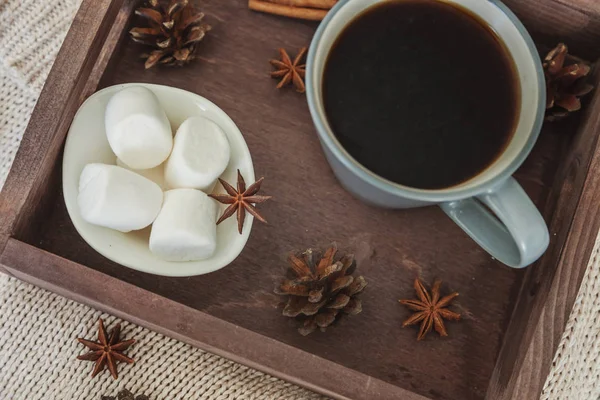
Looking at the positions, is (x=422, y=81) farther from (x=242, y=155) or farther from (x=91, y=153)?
(x=91, y=153)

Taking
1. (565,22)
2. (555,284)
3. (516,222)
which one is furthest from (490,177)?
(565,22)

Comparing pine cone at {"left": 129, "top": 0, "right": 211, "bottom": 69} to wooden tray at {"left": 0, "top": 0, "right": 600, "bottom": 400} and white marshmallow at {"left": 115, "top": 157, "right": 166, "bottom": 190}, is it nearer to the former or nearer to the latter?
wooden tray at {"left": 0, "top": 0, "right": 600, "bottom": 400}

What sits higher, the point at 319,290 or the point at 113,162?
the point at 113,162

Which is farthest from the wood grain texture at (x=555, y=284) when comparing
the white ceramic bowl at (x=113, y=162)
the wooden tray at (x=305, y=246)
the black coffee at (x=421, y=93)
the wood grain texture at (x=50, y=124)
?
the wood grain texture at (x=50, y=124)

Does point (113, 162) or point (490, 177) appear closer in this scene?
point (490, 177)

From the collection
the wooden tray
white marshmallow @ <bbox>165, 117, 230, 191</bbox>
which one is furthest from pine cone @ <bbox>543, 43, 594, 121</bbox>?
white marshmallow @ <bbox>165, 117, 230, 191</bbox>

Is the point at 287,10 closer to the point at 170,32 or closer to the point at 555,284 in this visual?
the point at 170,32
